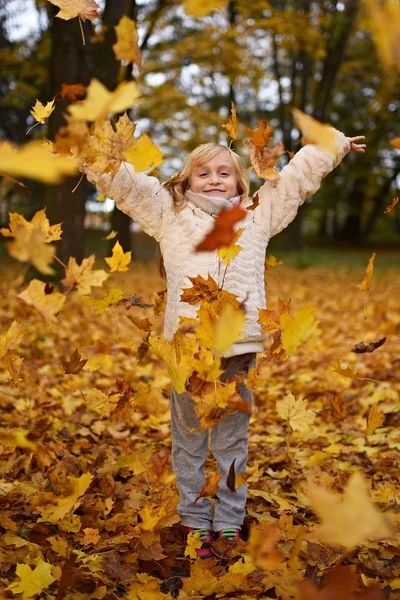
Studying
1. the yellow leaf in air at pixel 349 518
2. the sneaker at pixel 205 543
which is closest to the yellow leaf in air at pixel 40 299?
the yellow leaf in air at pixel 349 518

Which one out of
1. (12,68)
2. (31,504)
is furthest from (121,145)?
(12,68)

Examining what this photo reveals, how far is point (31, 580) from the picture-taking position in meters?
1.62

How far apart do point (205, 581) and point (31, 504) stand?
0.78 meters

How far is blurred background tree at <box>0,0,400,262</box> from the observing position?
7.23 m

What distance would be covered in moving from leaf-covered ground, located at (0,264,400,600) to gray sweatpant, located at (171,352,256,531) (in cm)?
7

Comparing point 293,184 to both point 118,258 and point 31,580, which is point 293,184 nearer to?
point 118,258

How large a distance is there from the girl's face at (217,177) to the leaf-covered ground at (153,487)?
1.48 feet

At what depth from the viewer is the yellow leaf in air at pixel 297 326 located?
1370 mm

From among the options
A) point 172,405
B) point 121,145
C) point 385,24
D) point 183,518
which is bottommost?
point 183,518

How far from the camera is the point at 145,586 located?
1.70 m

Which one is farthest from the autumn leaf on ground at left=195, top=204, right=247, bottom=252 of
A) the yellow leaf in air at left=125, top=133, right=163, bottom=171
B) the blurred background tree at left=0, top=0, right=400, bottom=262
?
the blurred background tree at left=0, top=0, right=400, bottom=262

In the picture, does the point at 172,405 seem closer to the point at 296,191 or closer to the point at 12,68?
the point at 296,191

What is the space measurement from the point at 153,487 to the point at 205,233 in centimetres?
108

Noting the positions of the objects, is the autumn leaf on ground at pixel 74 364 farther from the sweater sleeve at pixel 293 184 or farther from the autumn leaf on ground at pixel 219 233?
the autumn leaf on ground at pixel 219 233
